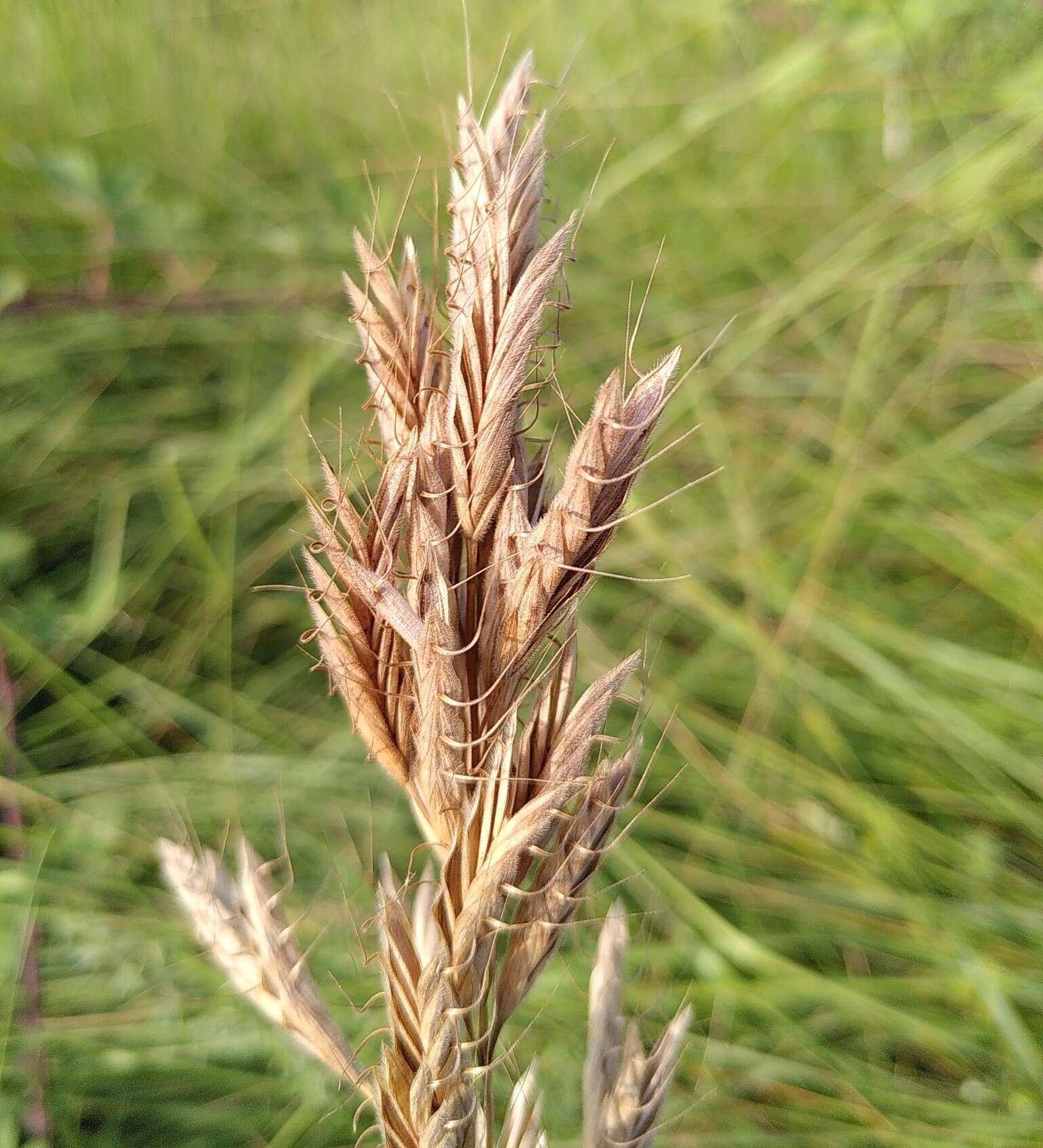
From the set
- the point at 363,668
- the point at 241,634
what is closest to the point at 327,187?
the point at 241,634

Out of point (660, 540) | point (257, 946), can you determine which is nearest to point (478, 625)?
point (257, 946)

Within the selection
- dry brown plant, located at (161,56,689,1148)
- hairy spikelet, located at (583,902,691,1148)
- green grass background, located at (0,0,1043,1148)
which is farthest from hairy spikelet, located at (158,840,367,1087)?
green grass background, located at (0,0,1043,1148)

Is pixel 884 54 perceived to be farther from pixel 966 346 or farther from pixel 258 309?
pixel 258 309

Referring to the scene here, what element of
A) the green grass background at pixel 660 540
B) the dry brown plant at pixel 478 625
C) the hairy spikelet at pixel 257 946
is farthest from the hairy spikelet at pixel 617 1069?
the green grass background at pixel 660 540

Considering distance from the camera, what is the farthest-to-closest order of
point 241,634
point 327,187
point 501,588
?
point 327,187
point 241,634
point 501,588

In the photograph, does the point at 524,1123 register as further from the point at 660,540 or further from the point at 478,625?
the point at 660,540

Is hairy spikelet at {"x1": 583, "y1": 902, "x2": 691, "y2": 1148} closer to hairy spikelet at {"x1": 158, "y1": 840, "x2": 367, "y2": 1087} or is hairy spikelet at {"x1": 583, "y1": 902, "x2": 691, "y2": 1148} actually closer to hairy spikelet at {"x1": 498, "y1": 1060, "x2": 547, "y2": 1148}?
hairy spikelet at {"x1": 498, "y1": 1060, "x2": 547, "y2": 1148}
